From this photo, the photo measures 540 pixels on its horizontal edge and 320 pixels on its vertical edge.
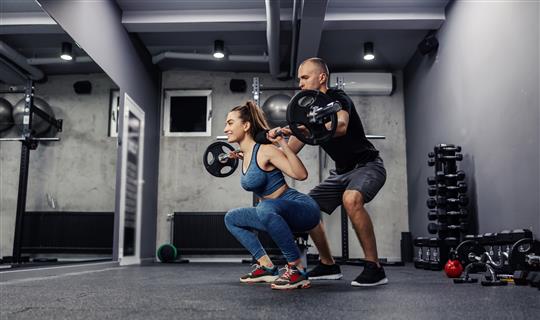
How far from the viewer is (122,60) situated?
16.0 ft

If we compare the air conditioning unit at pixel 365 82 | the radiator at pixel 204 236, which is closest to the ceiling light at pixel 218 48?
the air conditioning unit at pixel 365 82

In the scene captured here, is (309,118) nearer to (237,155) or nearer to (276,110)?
(237,155)

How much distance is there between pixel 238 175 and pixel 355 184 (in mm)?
4092

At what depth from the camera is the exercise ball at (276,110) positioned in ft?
16.8

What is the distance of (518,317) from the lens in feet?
4.52

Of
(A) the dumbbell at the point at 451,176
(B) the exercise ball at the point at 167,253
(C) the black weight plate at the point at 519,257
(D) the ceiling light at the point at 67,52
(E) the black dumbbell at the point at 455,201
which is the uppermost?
(D) the ceiling light at the point at 67,52

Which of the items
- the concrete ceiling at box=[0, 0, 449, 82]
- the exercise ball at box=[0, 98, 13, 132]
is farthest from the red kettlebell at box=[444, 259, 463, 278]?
the exercise ball at box=[0, 98, 13, 132]

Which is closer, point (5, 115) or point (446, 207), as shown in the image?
point (5, 115)

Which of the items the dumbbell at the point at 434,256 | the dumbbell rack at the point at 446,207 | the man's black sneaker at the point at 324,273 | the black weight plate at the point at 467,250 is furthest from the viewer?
the dumbbell rack at the point at 446,207

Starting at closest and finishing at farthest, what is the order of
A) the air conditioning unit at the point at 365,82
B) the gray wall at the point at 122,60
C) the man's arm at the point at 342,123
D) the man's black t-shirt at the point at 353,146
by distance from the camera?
the man's arm at the point at 342,123
the man's black t-shirt at the point at 353,146
the gray wall at the point at 122,60
the air conditioning unit at the point at 365,82

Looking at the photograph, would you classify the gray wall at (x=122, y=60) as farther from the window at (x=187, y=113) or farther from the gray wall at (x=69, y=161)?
the gray wall at (x=69, y=161)

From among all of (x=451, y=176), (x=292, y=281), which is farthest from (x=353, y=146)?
(x=451, y=176)

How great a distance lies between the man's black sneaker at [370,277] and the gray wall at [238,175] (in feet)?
12.7

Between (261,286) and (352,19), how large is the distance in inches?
132
